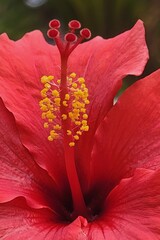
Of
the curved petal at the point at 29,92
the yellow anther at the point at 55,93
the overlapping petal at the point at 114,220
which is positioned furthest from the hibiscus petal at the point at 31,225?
the yellow anther at the point at 55,93

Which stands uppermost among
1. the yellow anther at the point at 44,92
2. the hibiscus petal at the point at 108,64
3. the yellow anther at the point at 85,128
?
the yellow anther at the point at 44,92

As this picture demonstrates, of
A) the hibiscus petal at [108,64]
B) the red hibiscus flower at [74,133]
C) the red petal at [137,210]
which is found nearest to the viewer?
the red petal at [137,210]

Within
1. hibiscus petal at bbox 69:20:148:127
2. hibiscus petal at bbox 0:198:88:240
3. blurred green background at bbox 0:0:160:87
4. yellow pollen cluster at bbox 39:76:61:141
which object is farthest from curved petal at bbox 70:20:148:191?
blurred green background at bbox 0:0:160:87

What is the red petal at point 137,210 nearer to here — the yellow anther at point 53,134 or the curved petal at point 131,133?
the curved petal at point 131,133

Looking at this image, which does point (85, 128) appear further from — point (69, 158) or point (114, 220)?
point (114, 220)

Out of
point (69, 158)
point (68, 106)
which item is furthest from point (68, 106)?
point (69, 158)

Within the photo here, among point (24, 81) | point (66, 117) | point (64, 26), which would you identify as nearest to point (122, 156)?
point (66, 117)

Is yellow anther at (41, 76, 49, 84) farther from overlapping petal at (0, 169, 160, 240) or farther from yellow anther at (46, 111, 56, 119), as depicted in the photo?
overlapping petal at (0, 169, 160, 240)
